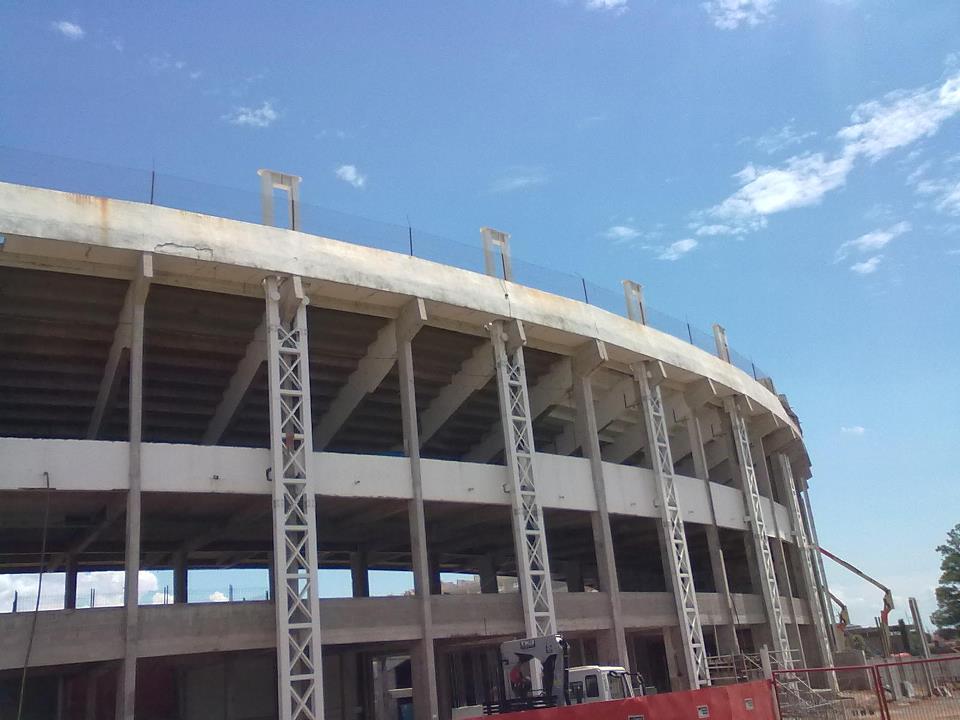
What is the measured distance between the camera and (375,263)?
22625 millimetres

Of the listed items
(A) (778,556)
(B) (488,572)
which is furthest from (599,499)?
(A) (778,556)

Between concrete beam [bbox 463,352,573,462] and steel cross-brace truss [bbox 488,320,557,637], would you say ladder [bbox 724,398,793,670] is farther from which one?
steel cross-brace truss [bbox 488,320,557,637]

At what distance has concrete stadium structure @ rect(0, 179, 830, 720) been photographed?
61.9ft

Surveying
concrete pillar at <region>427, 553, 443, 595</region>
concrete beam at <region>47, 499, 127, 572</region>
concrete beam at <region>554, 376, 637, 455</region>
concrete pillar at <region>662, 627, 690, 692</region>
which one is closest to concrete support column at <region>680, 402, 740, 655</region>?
concrete pillar at <region>662, 627, 690, 692</region>

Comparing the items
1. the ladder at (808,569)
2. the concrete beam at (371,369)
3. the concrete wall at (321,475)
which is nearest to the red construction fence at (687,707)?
the concrete wall at (321,475)

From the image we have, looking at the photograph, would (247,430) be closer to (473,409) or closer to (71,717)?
(473,409)

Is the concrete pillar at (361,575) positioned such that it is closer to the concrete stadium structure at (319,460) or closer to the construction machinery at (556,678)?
the concrete stadium structure at (319,460)

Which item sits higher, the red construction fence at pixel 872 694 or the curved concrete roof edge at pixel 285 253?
the curved concrete roof edge at pixel 285 253

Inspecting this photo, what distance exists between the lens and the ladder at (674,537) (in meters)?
27.1

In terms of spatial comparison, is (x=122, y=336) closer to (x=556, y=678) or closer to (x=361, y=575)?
(x=556, y=678)

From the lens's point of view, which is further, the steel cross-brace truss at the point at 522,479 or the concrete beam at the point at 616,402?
the concrete beam at the point at 616,402

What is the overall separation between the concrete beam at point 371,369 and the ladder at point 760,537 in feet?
54.4

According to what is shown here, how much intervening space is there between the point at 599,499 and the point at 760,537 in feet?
35.7

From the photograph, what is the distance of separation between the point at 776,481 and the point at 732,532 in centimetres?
497
